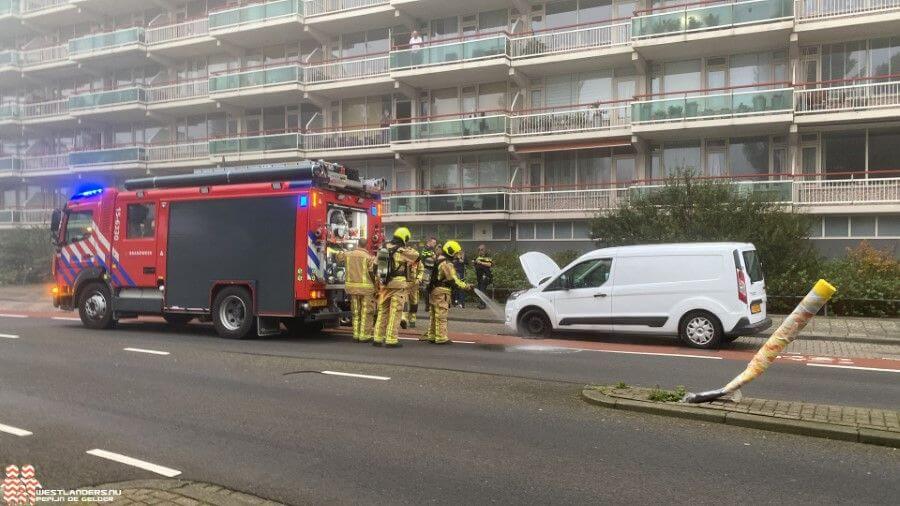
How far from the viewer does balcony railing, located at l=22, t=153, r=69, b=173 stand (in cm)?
3706

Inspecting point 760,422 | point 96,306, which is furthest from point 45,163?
point 760,422

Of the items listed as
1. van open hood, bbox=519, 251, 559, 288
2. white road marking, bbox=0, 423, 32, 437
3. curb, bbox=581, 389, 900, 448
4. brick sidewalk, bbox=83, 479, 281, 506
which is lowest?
white road marking, bbox=0, 423, 32, 437

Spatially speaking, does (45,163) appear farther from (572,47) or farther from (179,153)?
(572,47)

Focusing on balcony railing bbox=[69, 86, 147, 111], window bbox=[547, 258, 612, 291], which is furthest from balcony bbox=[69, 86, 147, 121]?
window bbox=[547, 258, 612, 291]

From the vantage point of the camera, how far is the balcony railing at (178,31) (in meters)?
31.7

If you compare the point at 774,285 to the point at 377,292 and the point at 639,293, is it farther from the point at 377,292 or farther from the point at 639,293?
the point at 377,292

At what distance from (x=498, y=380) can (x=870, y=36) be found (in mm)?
19889

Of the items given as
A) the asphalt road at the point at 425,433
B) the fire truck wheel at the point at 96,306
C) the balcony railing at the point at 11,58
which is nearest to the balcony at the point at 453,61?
the fire truck wheel at the point at 96,306

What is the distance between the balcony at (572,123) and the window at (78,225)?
15.0 m

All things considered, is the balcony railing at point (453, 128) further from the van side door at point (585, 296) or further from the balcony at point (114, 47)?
the balcony at point (114, 47)

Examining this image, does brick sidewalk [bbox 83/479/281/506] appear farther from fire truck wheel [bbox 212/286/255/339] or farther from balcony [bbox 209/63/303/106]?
balcony [bbox 209/63/303/106]

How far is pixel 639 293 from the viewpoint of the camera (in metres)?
11.8

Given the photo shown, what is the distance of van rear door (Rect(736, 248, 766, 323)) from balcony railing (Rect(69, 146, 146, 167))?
29842mm

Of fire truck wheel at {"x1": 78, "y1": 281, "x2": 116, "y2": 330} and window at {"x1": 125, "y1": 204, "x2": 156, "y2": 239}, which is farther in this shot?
fire truck wheel at {"x1": 78, "y1": 281, "x2": 116, "y2": 330}
